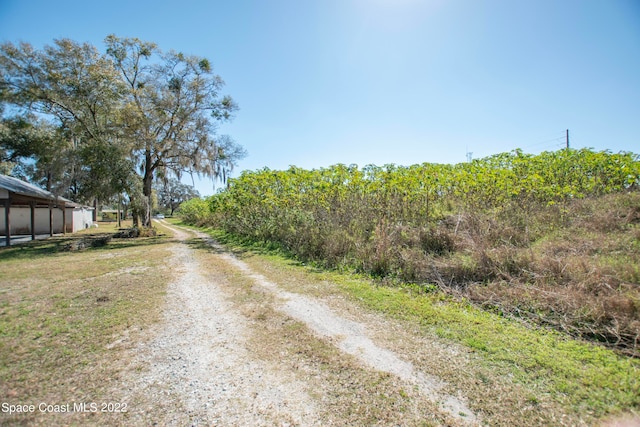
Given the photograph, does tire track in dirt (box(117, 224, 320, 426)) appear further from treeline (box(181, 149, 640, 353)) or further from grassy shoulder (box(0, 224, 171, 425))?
treeline (box(181, 149, 640, 353))

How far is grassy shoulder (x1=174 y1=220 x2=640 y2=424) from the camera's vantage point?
2.40 metres

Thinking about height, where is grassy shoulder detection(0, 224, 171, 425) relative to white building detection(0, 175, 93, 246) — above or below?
below

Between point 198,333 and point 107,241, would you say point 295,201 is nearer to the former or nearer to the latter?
point 198,333

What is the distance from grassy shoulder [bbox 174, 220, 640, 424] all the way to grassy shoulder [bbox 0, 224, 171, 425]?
3.54m

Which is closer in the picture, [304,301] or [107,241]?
[304,301]

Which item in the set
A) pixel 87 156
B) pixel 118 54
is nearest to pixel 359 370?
pixel 87 156

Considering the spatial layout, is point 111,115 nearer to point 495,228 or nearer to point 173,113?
point 173,113

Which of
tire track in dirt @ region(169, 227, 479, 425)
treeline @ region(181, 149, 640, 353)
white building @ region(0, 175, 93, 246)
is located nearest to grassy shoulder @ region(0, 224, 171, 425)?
tire track in dirt @ region(169, 227, 479, 425)

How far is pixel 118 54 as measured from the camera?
17.3 m

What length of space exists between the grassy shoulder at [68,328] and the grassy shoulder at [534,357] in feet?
11.6

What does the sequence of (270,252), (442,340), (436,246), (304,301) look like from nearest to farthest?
(442,340)
(304,301)
(436,246)
(270,252)

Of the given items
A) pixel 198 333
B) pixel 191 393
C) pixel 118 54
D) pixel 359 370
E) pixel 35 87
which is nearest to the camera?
pixel 191 393

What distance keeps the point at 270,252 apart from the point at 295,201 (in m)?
2.14

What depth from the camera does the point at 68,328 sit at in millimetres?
4039
